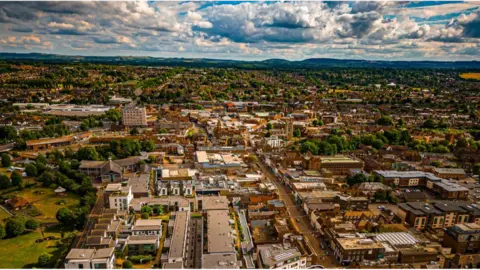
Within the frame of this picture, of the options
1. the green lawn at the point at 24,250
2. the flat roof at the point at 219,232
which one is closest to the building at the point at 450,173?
the flat roof at the point at 219,232

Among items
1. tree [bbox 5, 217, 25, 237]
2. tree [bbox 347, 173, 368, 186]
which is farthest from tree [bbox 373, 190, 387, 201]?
tree [bbox 5, 217, 25, 237]

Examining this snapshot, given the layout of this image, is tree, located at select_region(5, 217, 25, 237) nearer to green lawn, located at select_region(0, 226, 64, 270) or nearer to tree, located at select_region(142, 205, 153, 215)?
green lawn, located at select_region(0, 226, 64, 270)

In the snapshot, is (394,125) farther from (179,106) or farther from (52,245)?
(52,245)

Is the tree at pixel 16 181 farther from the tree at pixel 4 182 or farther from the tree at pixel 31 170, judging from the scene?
the tree at pixel 31 170

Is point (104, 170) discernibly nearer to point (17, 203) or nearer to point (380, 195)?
point (17, 203)

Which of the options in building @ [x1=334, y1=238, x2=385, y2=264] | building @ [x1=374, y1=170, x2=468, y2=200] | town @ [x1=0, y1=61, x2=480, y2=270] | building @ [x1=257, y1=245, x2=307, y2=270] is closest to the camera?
building @ [x1=257, y1=245, x2=307, y2=270]

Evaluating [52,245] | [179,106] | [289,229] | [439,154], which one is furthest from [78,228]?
[179,106]
